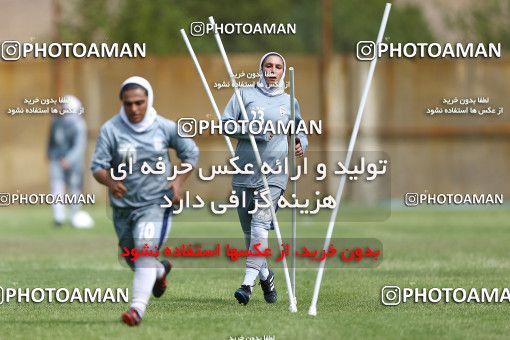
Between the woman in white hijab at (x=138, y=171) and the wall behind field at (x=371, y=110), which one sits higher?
the wall behind field at (x=371, y=110)

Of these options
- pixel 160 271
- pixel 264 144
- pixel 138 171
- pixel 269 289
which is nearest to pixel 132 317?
pixel 138 171

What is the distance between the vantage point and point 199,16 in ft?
212

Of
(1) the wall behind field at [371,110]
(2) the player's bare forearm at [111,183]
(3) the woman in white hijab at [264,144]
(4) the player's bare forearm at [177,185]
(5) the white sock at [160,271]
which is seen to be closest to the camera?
(2) the player's bare forearm at [111,183]

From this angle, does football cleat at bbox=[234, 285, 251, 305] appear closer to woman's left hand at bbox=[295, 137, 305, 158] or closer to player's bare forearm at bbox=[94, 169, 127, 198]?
woman's left hand at bbox=[295, 137, 305, 158]

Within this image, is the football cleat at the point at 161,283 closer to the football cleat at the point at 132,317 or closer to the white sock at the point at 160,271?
the white sock at the point at 160,271

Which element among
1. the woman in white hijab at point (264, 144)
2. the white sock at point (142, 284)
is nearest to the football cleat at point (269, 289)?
the woman in white hijab at point (264, 144)

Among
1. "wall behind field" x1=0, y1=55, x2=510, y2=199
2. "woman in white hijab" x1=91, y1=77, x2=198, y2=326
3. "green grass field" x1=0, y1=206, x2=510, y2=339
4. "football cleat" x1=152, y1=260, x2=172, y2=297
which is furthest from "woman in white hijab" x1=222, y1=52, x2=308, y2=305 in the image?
"wall behind field" x1=0, y1=55, x2=510, y2=199

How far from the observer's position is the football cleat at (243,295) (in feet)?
41.0

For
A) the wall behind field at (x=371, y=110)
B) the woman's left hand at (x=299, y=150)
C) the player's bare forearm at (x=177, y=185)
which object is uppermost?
the wall behind field at (x=371, y=110)

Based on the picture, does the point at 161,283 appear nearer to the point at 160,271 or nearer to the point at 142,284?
the point at 160,271

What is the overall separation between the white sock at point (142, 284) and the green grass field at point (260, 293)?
20 cm

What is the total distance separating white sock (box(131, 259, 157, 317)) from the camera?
35.7 ft

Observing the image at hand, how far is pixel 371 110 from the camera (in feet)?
135

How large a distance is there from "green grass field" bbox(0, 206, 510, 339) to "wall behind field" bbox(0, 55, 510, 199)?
14.9 meters
